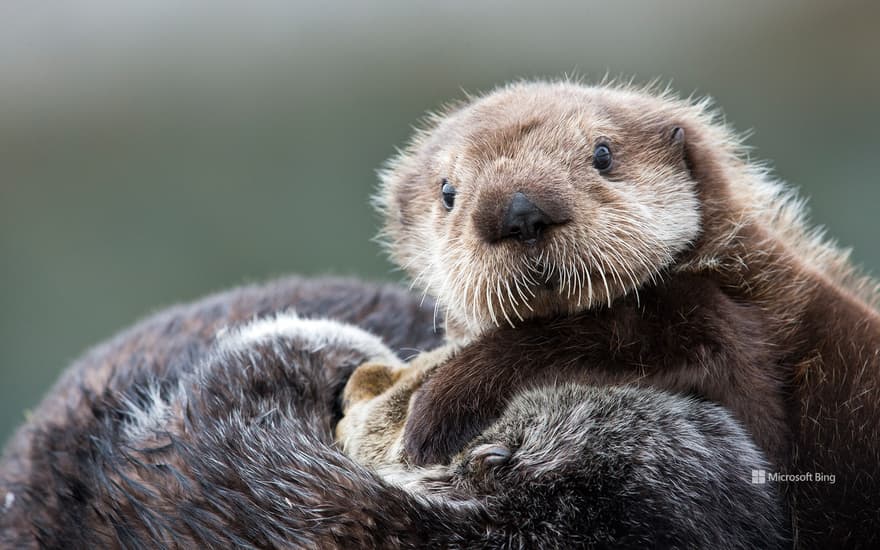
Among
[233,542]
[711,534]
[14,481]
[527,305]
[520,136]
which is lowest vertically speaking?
[14,481]

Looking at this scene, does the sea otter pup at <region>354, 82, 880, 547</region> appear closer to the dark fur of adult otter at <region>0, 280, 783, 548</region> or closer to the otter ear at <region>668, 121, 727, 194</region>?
the otter ear at <region>668, 121, 727, 194</region>

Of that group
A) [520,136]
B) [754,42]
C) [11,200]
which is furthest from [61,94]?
[520,136]

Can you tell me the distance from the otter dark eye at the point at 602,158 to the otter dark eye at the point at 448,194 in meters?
0.52

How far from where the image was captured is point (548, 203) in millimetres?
2709

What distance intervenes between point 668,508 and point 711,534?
139mm

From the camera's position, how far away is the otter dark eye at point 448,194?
3.25 m

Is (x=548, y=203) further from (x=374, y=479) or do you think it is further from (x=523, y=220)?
(x=374, y=479)

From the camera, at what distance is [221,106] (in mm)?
11594

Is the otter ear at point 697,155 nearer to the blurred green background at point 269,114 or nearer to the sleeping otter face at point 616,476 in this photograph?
the sleeping otter face at point 616,476

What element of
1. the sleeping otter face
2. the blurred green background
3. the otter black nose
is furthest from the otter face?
the blurred green background

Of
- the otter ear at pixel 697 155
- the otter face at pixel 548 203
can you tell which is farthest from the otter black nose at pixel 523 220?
the otter ear at pixel 697 155

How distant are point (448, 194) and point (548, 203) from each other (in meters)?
0.64

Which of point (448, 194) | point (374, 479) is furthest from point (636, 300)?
point (374, 479)

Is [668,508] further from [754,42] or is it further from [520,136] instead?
[754,42]
